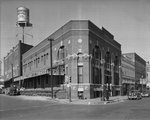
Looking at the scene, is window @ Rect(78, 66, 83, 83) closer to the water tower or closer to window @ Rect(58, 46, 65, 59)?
window @ Rect(58, 46, 65, 59)

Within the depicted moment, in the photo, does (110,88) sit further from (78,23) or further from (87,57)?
(78,23)

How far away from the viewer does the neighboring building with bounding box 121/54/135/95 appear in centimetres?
6371

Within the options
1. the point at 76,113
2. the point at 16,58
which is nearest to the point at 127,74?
the point at 16,58

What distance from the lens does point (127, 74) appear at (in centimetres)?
6800

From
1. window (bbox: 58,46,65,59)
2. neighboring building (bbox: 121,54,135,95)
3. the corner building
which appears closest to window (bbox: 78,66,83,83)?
the corner building

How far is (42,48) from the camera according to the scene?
52.3 metres

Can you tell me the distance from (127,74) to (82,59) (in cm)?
3443

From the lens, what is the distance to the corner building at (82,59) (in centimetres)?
3678

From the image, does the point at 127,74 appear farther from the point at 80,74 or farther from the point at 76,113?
the point at 76,113

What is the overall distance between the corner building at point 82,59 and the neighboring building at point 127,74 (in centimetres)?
1385

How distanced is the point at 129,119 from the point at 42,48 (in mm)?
41252

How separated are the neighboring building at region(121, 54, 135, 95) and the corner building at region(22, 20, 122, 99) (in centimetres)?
1385

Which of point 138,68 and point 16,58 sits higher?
point 16,58

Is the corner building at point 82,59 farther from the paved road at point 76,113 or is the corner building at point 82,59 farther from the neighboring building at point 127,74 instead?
the neighboring building at point 127,74
